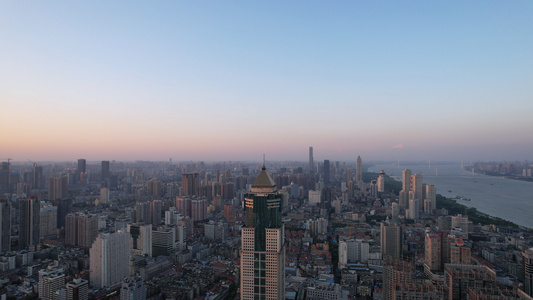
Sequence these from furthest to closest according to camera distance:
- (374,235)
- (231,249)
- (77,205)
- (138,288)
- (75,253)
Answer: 1. (77,205)
2. (374,235)
3. (231,249)
4. (75,253)
5. (138,288)

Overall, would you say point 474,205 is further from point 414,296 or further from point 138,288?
point 138,288

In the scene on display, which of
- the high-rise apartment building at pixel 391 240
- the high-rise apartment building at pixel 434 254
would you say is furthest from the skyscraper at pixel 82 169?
the high-rise apartment building at pixel 434 254

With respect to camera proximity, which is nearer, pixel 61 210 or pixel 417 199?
pixel 61 210

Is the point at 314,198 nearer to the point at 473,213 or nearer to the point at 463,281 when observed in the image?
the point at 473,213

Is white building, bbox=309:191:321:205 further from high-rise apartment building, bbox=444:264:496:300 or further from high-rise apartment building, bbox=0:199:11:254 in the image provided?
high-rise apartment building, bbox=0:199:11:254

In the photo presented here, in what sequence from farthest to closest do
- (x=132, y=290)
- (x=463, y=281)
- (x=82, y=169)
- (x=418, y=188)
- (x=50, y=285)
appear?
(x=82, y=169) < (x=418, y=188) < (x=50, y=285) < (x=132, y=290) < (x=463, y=281)

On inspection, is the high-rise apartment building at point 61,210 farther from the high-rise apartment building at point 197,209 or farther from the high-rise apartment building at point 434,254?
the high-rise apartment building at point 434,254

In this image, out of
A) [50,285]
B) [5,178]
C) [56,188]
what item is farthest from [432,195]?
[5,178]

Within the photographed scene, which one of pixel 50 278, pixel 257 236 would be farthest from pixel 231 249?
pixel 257 236
